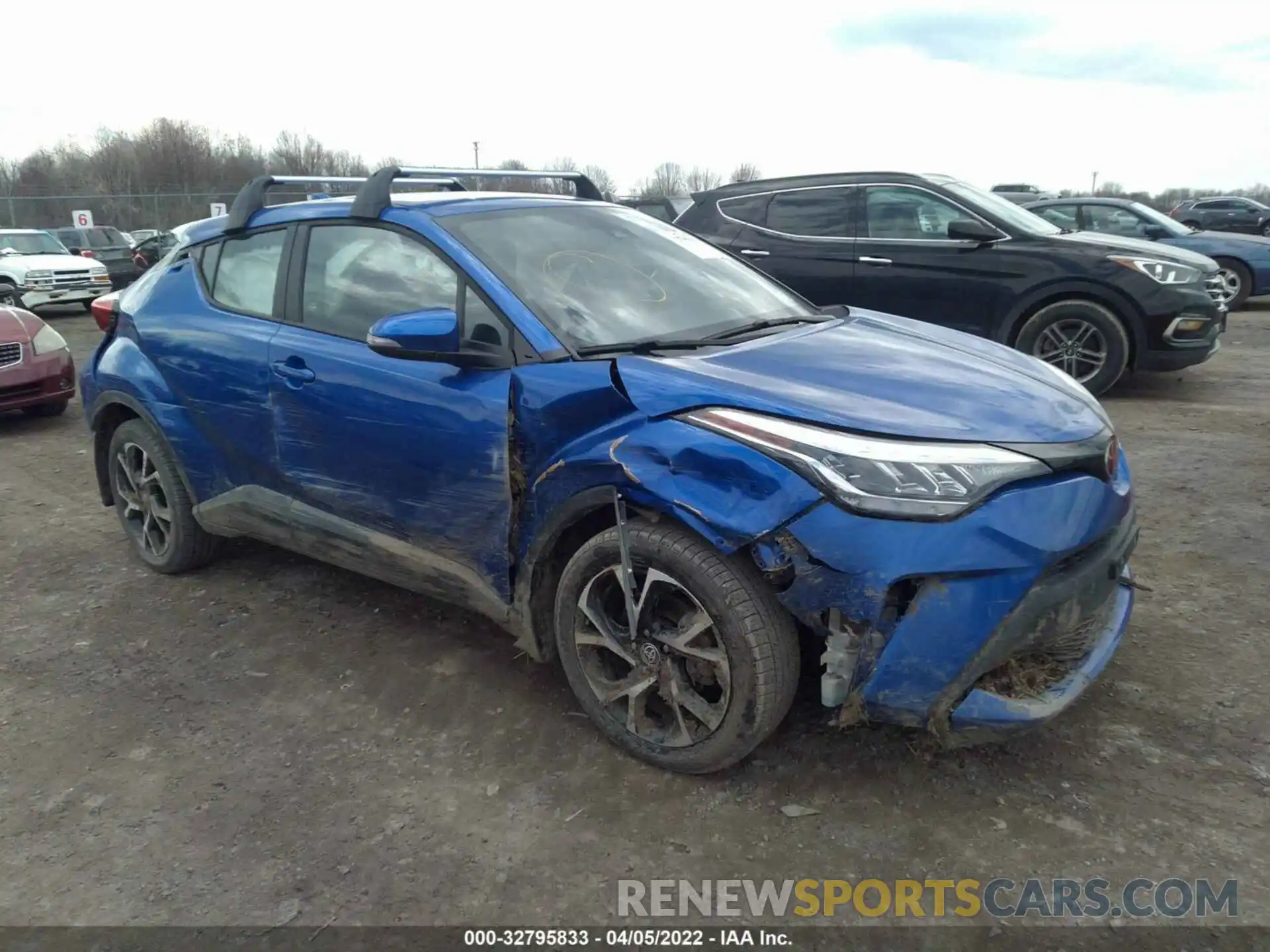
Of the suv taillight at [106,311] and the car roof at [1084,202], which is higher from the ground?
the car roof at [1084,202]

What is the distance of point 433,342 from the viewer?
9.72ft

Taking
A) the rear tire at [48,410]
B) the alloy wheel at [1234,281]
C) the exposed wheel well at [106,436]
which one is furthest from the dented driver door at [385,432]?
the alloy wheel at [1234,281]

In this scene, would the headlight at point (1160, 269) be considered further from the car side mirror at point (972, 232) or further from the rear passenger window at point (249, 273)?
the rear passenger window at point (249, 273)

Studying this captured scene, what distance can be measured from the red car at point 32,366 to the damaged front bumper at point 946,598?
24.0ft

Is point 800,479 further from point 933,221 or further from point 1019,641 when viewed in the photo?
point 933,221

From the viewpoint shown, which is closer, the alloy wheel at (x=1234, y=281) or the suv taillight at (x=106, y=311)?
the suv taillight at (x=106, y=311)

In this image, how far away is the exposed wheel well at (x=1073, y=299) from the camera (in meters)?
7.26

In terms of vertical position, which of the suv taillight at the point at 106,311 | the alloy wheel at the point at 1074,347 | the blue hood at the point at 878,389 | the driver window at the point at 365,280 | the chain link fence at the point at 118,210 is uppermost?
the chain link fence at the point at 118,210

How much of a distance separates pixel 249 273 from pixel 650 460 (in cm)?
225

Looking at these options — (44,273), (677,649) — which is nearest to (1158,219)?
(677,649)

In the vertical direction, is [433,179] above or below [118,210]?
below

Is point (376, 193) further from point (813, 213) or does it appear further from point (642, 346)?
point (813, 213)

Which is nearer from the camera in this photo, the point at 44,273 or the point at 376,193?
the point at 376,193

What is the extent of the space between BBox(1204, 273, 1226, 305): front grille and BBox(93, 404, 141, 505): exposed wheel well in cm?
739
